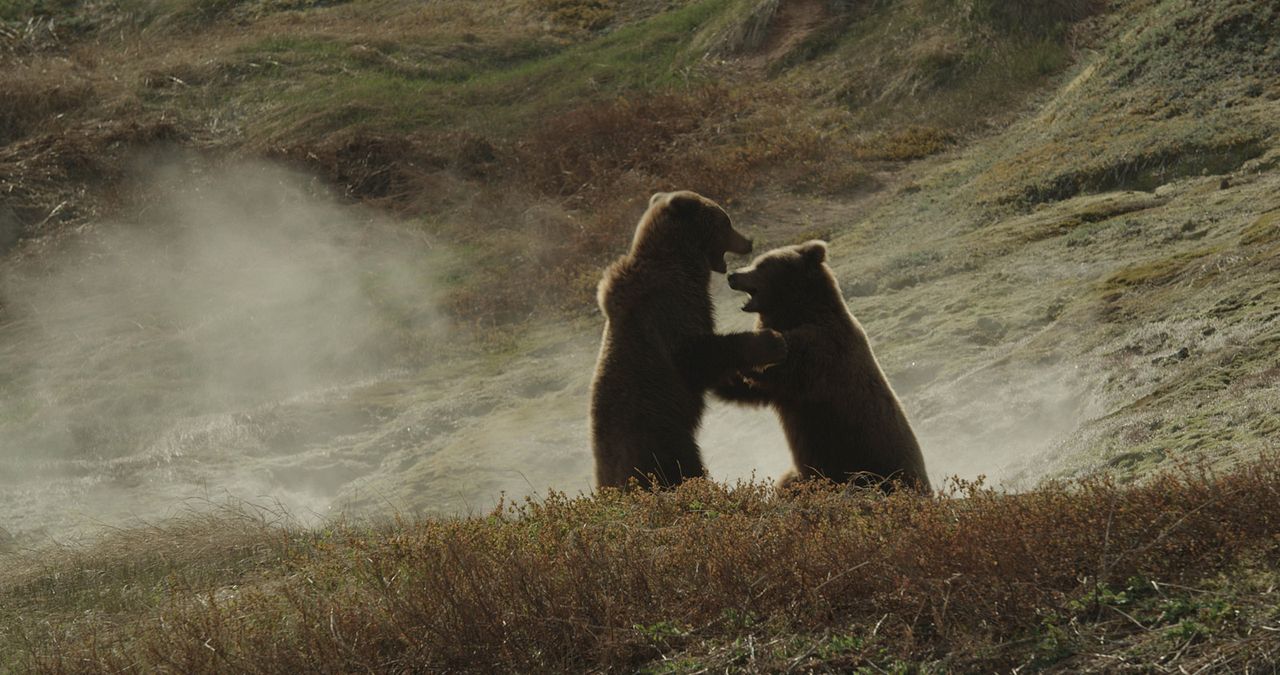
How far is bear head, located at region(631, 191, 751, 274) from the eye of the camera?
796cm

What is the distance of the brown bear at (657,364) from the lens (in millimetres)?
7281

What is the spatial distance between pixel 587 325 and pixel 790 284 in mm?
9464

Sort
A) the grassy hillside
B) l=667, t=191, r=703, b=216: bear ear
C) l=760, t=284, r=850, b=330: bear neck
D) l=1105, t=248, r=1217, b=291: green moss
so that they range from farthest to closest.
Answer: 1. l=1105, t=248, r=1217, b=291: green moss
2. l=667, t=191, r=703, b=216: bear ear
3. l=760, t=284, r=850, b=330: bear neck
4. the grassy hillside

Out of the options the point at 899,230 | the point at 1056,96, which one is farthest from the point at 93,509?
the point at 1056,96

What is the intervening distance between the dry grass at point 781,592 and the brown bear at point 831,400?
48.6 inches

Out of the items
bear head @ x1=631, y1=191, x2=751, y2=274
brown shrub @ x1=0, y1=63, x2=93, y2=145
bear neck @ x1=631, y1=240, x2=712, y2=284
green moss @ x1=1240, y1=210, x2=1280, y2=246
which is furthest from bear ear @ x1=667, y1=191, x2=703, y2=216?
brown shrub @ x1=0, y1=63, x2=93, y2=145

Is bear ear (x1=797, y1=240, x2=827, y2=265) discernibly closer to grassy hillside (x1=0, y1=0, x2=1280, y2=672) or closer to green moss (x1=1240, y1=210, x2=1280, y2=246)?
grassy hillside (x1=0, y1=0, x2=1280, y2=672)

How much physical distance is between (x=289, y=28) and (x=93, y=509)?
2477 centimetres

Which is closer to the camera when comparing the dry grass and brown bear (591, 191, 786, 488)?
the dry grass

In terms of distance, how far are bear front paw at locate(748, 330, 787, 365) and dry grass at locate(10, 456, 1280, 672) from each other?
48.7 inches

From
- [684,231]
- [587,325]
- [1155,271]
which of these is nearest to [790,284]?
[684,231]

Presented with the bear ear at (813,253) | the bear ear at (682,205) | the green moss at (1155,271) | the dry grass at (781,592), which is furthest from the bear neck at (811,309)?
the green moss at (1155,271)

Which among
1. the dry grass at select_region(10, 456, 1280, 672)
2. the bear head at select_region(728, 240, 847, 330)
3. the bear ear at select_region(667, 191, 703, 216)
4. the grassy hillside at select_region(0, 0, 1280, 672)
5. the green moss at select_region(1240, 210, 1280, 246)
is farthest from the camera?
the green moss at select_region(1240, 210, 1280, 246)

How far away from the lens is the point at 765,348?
7.21 m
